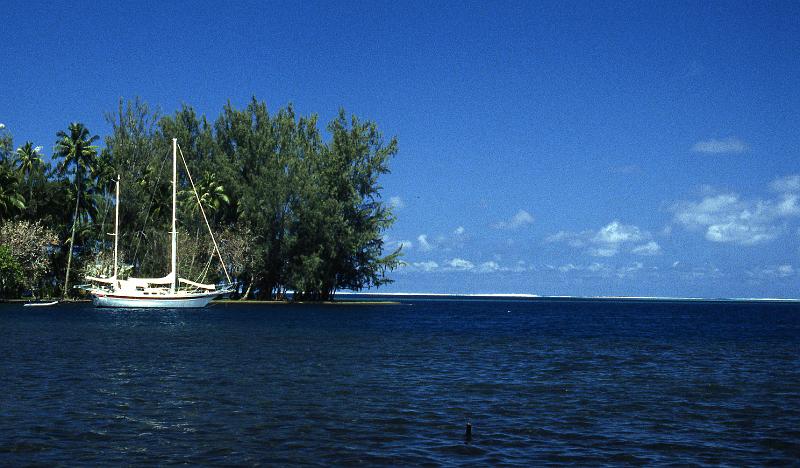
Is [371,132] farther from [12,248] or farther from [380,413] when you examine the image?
[380,413]

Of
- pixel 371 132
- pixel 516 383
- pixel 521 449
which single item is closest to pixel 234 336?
pixel 516 383

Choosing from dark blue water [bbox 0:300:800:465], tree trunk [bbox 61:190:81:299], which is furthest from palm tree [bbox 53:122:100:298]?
dark blue water [bbox 0:300:800:465]

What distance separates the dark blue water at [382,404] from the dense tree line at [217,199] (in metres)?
45.3

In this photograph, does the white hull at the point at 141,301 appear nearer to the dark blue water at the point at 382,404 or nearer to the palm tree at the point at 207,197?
the palm tree at the point at 207,197

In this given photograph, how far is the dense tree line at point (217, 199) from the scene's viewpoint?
85.0m

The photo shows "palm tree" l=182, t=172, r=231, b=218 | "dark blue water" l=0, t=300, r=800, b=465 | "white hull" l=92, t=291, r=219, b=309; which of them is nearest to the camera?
"dark blue water" l=0, t=300, r=800, b=465

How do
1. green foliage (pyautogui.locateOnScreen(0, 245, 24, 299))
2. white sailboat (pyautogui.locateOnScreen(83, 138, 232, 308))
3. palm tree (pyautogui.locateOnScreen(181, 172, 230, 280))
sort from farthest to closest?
palm tree (pyautogui.locateOnScreen(181, 172, 230, 280)), green foliage (pyautogui.locateOnScreen(0, 245, 24, 299)), white sailboat (pyautogui.locateOnScreen(83, 138, 232, 308))

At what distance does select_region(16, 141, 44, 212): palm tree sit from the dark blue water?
173 ft

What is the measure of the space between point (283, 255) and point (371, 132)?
58.4 feet

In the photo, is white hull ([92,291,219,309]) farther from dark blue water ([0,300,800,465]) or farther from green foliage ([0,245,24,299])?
dark blue water ([0,300,800,465])

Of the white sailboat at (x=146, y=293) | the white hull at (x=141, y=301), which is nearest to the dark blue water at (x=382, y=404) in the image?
the white sailboat at (x=146, y=293)

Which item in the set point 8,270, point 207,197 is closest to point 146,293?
point 8,270

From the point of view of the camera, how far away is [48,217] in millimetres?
87688

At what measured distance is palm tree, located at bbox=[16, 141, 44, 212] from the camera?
286ft
